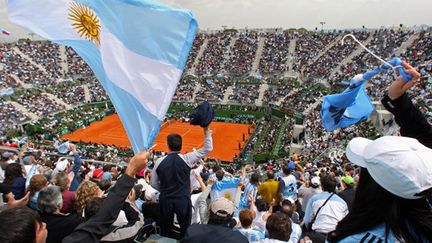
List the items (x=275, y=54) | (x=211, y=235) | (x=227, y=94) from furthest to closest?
(x=275, y=54)
(x=227, y=94)
(x=211, y=235)

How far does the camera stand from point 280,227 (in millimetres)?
3463

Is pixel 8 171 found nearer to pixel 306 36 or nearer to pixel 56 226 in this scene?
pixel 56 226

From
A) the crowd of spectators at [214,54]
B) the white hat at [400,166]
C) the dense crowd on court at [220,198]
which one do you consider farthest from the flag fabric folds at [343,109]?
the crowd of spectators at [214,54]

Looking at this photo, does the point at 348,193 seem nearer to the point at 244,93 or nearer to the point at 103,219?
the point at 103,219

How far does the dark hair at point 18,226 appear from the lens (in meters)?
1.94

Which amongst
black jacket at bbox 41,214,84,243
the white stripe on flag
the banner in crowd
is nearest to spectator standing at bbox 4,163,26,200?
black jacket at bbox 41,214,84,243

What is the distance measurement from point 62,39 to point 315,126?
25404 mm

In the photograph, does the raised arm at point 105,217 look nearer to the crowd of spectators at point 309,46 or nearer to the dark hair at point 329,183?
the dark hair at point 329,183

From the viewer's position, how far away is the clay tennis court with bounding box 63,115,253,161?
104 feet

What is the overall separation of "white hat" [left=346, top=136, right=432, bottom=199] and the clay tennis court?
88.8ft

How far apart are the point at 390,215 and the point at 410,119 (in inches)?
52.3

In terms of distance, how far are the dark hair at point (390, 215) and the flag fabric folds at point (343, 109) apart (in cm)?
479

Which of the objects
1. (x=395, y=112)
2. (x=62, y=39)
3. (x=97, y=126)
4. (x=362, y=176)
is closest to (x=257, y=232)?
(x=395, y=112)

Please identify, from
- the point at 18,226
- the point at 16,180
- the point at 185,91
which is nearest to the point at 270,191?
the point at 16,180
